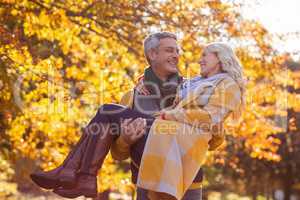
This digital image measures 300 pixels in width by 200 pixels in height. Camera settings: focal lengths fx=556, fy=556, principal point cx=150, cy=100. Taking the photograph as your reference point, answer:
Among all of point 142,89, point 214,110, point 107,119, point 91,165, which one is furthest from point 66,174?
point 214,110

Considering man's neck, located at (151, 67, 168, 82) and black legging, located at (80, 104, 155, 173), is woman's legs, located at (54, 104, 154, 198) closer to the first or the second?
black legging, located at (80, 104, 155, 173)

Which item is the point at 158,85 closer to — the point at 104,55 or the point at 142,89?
the point at 142,89

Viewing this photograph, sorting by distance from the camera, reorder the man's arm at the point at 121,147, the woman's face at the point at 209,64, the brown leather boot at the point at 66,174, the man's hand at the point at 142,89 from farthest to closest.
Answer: the man's hand at the point at 142,89 → the woman's face at the point at 209,64 → the man's arm at the point at 121,147 → the brown leather boot at the point at 66,174

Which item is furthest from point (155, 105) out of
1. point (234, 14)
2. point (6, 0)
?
point (234, 14)

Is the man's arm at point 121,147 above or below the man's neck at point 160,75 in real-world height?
below

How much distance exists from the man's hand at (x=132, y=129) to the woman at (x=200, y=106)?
0.04 metres

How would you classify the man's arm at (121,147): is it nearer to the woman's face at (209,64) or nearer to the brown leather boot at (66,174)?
the brown leather boot at (66,174)

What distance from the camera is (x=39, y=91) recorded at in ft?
24.1

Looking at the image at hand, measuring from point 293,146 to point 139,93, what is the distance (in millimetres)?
23785

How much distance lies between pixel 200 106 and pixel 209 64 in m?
0.30

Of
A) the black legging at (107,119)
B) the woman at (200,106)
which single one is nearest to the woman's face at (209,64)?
the woman at (200,106)

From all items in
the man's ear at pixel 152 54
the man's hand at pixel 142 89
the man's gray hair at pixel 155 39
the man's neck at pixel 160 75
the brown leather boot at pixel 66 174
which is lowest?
the brown leather boot at pixel 66 174

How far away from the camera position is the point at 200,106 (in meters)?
2.85

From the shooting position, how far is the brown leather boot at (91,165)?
2.77m
